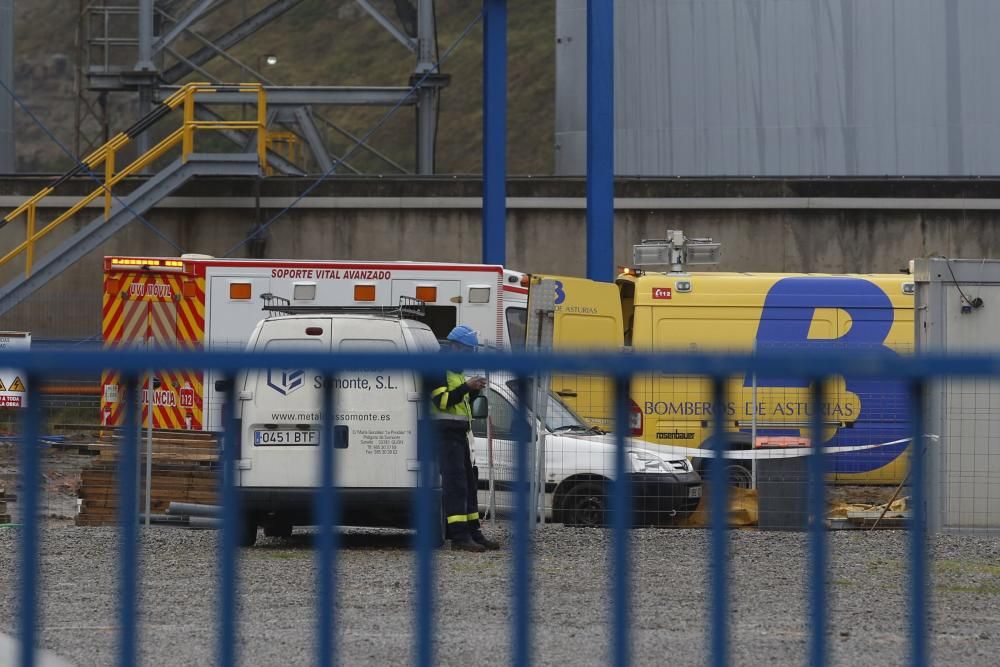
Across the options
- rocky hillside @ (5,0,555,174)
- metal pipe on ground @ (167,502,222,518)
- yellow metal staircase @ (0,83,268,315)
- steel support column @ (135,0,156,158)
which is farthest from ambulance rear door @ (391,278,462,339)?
rocky hillside @ (5,0,555,174)

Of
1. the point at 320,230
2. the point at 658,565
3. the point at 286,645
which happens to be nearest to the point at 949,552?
the point at 658,565

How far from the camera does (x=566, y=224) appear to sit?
26.5 meters

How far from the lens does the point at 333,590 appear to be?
4.23 m

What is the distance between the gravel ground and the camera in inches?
184

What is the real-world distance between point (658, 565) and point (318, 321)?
711 centimetres

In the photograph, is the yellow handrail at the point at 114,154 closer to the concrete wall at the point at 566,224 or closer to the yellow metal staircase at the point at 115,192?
the yellow metal staircase at the point at 115,192

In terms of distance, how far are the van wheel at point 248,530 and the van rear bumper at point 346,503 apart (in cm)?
2

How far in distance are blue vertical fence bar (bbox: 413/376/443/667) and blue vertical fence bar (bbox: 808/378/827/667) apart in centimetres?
101

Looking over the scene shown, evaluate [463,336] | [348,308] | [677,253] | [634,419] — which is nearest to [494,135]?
[677,253]

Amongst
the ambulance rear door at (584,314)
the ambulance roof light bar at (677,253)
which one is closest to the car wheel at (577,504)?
the ambulance rear door at (584,314)

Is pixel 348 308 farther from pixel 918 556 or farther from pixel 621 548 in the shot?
pixel 918 556

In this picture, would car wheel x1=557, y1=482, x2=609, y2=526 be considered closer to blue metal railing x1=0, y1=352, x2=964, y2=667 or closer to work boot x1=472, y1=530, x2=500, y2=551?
work boot x1=472, y1=530, x2=500, y2=551

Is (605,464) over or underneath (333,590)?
over

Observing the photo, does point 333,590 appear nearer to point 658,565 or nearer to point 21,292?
point 658,565
